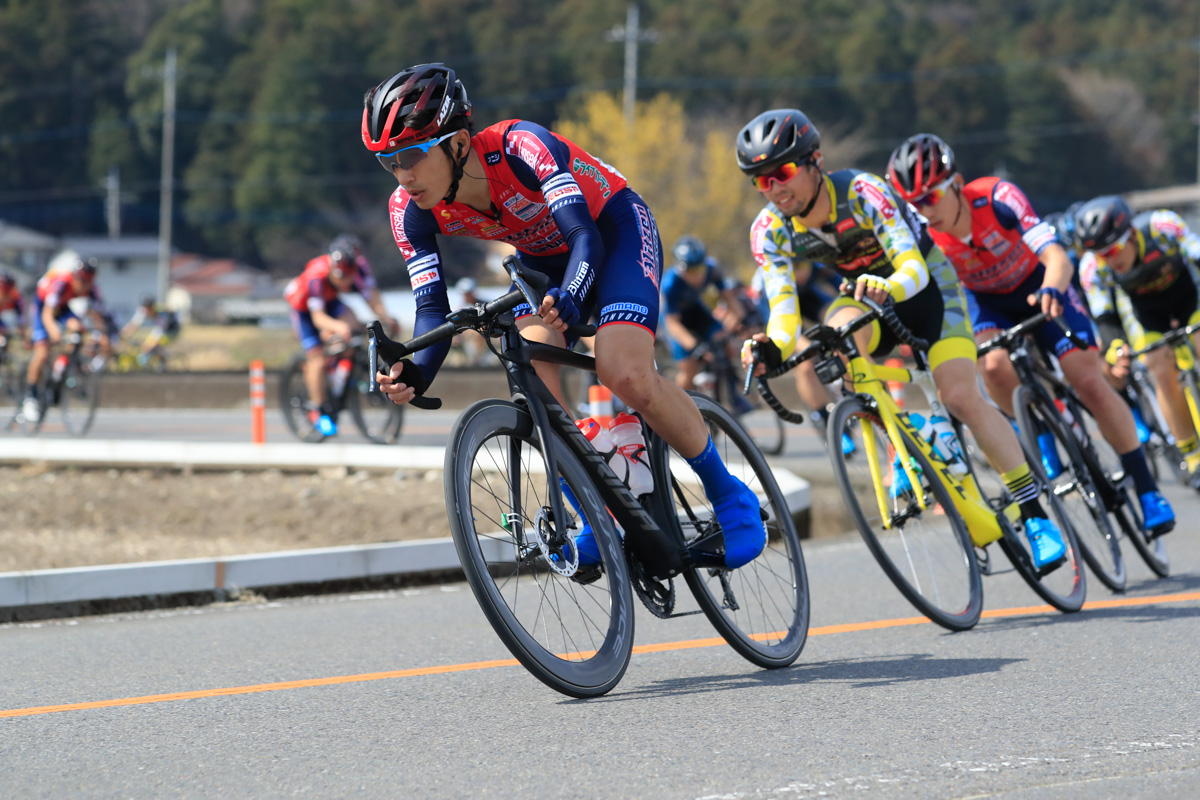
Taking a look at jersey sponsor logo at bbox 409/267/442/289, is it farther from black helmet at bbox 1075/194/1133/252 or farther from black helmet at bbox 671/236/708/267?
black helmet at bbox 671/236/708/267

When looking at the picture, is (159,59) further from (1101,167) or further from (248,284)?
(1101,167)

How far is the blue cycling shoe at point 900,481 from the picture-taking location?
591 cm

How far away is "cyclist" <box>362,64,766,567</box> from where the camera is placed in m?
4.43

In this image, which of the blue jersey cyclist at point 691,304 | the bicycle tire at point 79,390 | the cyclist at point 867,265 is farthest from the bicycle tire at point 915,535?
the bicycle tire at point 79,390

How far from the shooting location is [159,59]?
332ft

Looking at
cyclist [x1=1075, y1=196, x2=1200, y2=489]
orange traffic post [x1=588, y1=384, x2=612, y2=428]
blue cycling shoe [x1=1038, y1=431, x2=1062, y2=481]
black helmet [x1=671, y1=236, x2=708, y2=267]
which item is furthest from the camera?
black helmet [x1=671, y1=236, x2=708, y2=267]

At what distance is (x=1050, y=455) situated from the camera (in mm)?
7027

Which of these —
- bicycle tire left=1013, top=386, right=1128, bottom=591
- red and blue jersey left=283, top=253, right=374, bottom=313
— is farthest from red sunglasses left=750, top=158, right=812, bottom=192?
red and blue jersey left=283, top=253, right=374, bottom=313

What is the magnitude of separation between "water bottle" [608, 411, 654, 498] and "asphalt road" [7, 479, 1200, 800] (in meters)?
0.67

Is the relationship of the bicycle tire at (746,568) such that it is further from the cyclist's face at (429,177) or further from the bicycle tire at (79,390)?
the bicycle tire at (79,390)

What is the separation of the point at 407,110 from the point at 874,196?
2.38 m

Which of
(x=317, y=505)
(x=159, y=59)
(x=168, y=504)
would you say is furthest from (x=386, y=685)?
(x=159, y=59)

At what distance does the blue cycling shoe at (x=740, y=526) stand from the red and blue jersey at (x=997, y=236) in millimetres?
2926

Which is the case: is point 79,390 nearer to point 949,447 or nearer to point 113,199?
point 949,447
